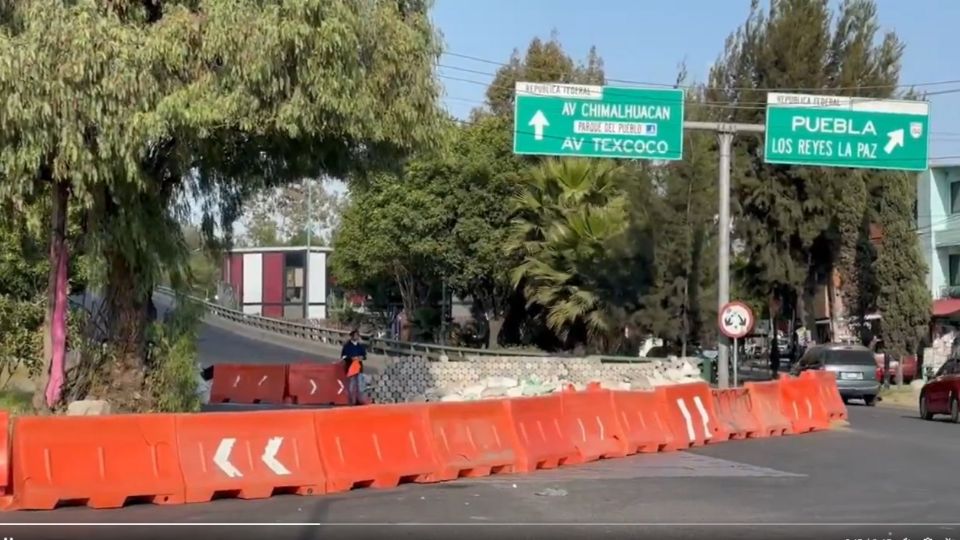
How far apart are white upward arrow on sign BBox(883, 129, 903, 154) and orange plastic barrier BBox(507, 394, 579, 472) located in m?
11.9

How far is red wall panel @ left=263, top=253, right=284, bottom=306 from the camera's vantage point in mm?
79312

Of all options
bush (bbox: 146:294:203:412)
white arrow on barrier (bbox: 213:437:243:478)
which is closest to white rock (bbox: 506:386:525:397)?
bush (bbox: 146:294:203:412)

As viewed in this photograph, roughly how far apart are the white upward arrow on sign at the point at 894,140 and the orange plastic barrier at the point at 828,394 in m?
4.85

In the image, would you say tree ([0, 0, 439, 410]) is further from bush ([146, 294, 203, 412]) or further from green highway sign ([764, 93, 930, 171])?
green highway sign ([764, 93, 930, 171])

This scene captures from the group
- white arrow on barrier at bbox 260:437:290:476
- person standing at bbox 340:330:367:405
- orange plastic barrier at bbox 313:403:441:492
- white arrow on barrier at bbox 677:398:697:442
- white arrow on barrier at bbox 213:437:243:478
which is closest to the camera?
white arrow on barrier at bbox 213:437:243:478

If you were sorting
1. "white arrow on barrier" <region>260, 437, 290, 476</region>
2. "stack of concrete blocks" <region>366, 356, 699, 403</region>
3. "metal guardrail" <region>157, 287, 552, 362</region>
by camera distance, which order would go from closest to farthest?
"white arrow on barrier" <region>260, 437, 290, 476</region> → "stack of concrete blocks" <region>366, 356, 699, 403</region> → "metal guardrail" <region>157, 287, 552, 362</region>

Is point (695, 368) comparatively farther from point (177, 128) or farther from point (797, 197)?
point (177, 128)

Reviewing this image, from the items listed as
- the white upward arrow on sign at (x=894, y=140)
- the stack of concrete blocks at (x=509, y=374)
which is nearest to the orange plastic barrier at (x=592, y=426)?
the white upward arrow on sign at (x=894, y=140)

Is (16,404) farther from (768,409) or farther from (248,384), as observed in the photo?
(768,409)

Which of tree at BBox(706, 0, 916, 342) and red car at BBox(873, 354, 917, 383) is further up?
tree at BBox(706, 0, 916, 342)

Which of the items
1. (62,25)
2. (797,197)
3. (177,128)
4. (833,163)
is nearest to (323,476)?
(177,128)

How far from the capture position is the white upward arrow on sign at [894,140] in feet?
85.2

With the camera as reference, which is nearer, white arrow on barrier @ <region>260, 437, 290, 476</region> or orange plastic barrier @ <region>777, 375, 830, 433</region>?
white arrow on barrier @ <region>260, 437, 290, 476</region>

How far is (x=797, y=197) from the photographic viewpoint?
1871 inches
